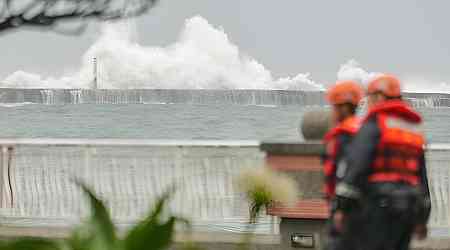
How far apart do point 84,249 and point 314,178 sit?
19.0 feet

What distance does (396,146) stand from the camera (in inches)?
204

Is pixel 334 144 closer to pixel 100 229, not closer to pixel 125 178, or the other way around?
pixel 100 229

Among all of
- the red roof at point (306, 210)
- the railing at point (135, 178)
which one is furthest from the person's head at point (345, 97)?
the railing at point (135, 178)

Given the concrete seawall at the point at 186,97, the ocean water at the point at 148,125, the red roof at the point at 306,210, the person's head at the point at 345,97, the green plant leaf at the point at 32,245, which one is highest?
the concrete seawall at the point at 186,97

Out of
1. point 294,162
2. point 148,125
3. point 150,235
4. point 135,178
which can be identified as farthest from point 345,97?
point 148,125

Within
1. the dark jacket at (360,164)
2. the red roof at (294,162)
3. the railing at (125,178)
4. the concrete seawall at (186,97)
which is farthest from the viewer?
the concrete seawall at (186,97)

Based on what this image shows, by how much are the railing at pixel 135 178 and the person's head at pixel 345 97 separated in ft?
18.7

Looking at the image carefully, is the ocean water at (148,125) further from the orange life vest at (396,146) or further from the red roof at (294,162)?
the orange life vest at (396,146)

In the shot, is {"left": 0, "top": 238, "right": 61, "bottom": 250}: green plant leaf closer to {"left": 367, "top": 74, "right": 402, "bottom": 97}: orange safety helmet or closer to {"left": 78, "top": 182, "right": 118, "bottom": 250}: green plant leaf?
{"left": 78, "top": 182, "right": 118, "bottom": 250}: green plant leaf

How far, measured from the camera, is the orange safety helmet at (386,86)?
5344 millimetres

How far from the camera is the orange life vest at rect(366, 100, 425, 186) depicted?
5.17 meters

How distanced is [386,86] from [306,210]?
4.07 metres

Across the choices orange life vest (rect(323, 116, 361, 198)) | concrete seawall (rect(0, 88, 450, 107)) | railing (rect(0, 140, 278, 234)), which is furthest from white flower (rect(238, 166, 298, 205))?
concrete seawall (rect(0, 88, 450, 107))

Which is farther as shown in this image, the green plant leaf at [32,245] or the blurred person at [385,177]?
the blurred person at [385,177]
